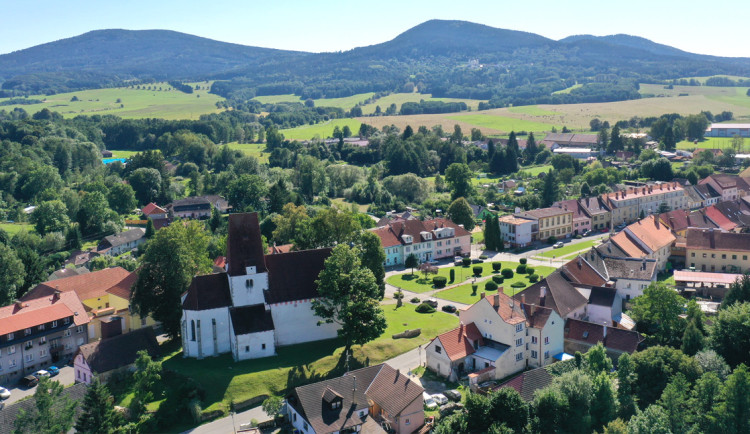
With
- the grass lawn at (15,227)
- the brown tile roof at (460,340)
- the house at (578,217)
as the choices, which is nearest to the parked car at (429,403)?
the brown tile roof at (460,340)

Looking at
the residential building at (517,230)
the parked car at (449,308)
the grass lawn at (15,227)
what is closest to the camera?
the parked car at (449,308)

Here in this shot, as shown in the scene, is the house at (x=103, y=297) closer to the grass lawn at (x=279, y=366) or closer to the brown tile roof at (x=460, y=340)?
the grass lawn at (x=279, y=366)

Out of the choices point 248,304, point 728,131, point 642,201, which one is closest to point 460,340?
point 248,304

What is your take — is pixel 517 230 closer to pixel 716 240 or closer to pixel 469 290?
pixel 469 290

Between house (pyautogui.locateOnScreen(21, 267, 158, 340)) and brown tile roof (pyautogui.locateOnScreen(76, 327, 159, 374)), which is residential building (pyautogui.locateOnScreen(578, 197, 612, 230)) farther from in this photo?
brown tile roof (pyautogui.locateOnScreen(76, 327, 159, 374))

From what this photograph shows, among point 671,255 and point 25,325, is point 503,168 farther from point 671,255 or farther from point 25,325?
point 25,325

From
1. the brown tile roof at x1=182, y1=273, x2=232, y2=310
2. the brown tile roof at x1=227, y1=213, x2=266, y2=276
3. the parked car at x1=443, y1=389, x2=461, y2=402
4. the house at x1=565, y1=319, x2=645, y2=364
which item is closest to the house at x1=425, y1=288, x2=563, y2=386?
the house at x1=565, y1=319, x2=645, y2=364
